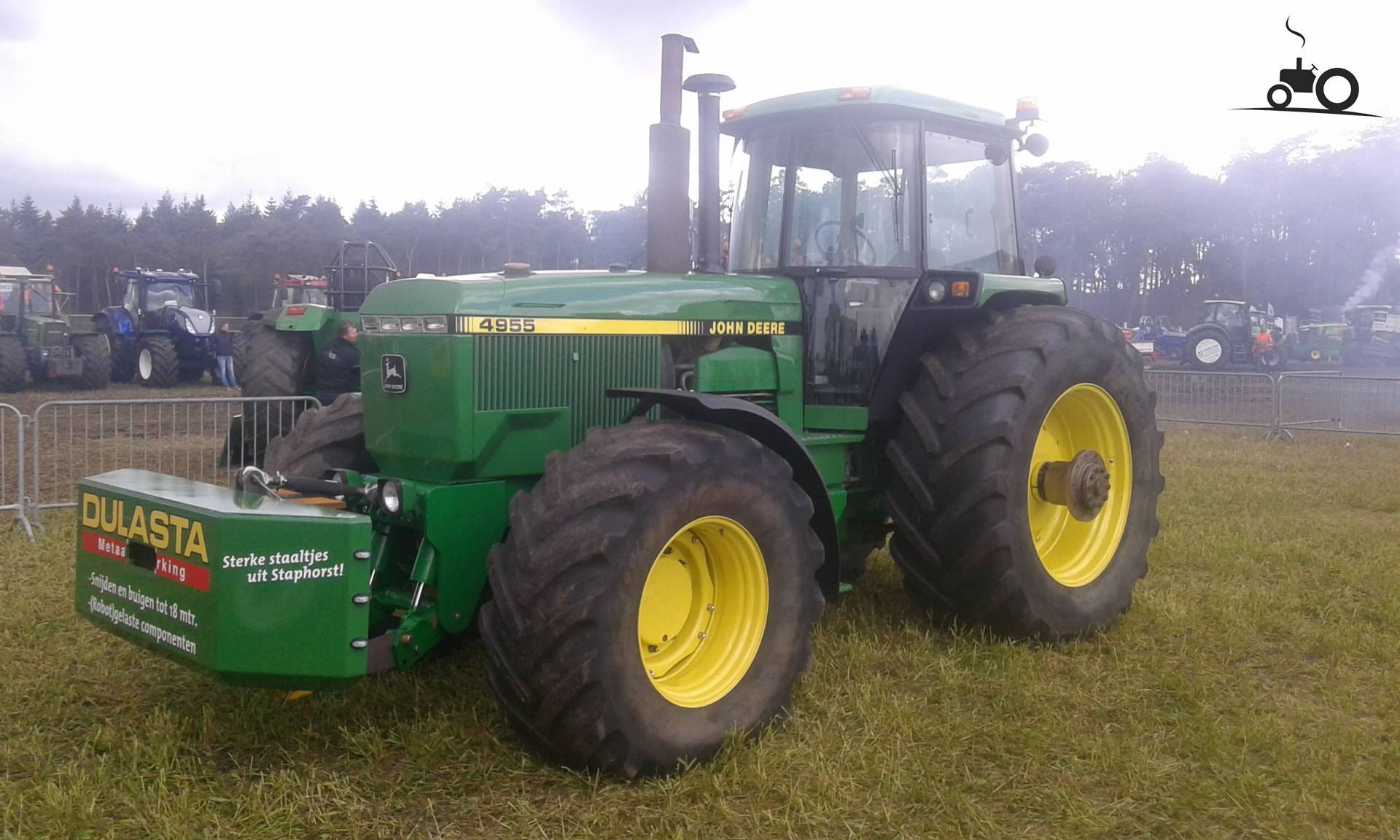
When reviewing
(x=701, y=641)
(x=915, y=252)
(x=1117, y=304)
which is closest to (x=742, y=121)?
(x=915, y=252)

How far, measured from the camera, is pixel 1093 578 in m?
5.36

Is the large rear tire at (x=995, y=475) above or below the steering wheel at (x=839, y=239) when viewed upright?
below

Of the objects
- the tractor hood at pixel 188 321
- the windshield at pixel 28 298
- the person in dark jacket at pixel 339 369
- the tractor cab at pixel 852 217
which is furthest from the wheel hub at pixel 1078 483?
the windshield at pixel 28 298

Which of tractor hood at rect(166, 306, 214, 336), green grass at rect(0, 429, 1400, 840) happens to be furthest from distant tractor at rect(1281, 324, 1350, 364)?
green grass at rect(0, 429, 1400, 840)

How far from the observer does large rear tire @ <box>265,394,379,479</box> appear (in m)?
4.64

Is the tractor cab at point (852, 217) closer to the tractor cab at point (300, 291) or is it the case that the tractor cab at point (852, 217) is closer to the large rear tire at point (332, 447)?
the large rear tire at point (332, 447)

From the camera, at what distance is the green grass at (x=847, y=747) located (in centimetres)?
327

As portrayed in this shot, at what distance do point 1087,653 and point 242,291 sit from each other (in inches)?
2013

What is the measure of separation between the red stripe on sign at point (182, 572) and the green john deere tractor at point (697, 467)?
15 mm

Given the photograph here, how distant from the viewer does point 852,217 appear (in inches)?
198

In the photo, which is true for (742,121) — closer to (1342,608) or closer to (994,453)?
(994,453)

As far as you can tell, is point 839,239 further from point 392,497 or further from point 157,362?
point 157,362

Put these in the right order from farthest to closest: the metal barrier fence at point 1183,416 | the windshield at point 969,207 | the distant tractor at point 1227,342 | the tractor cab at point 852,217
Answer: the distant tractor at point 1227,342 → the metal barrier fence at point 1183,416 → the windshield at point 969,207 → the tractor cab at point 852,217

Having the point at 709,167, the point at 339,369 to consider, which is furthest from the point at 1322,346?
the point at 709,167
